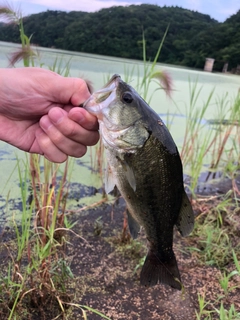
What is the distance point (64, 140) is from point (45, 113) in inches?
6.7

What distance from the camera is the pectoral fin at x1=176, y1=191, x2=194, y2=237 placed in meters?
1.24

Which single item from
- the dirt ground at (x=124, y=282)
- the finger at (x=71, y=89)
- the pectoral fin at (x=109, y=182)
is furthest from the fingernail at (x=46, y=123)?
the dirt ground at (x=124, y=282)

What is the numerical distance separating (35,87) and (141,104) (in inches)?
19.9

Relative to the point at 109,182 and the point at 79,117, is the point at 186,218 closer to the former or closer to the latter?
the point at 109,182

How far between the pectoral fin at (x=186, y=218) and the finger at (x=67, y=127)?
0.48 m

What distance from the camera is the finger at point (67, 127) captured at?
1.31 meters

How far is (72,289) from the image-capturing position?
2.00 meters

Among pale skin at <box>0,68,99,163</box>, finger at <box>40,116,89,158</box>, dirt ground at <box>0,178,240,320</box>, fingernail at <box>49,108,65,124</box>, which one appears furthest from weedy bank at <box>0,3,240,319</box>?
fingernail at <box>49,108,65,124</box>

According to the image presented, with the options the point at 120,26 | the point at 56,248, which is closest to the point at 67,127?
the point at 56,248

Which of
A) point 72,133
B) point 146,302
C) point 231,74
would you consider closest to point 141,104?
point 72,133

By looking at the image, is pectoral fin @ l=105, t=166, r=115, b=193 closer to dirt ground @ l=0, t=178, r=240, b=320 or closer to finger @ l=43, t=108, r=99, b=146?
finger @ l=43, t=108, r=99, b=146

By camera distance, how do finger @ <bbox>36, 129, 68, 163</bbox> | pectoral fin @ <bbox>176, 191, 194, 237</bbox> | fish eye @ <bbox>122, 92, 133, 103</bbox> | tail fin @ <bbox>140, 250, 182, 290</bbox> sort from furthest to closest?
finger @ <bbox>36, 129, 68, 163</bbox> → tail fin @ <bbox>140, 250, 182, 290</bbox> → pectoral fin @ <bbox>176, 191, 194, 237</bbox> → fish eye @ <bbox>122, 92, 133, 103</bbox>

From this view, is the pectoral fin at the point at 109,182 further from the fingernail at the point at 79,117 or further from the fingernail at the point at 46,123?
the fingernail at the point at 46,123

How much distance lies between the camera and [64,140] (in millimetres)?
1424
